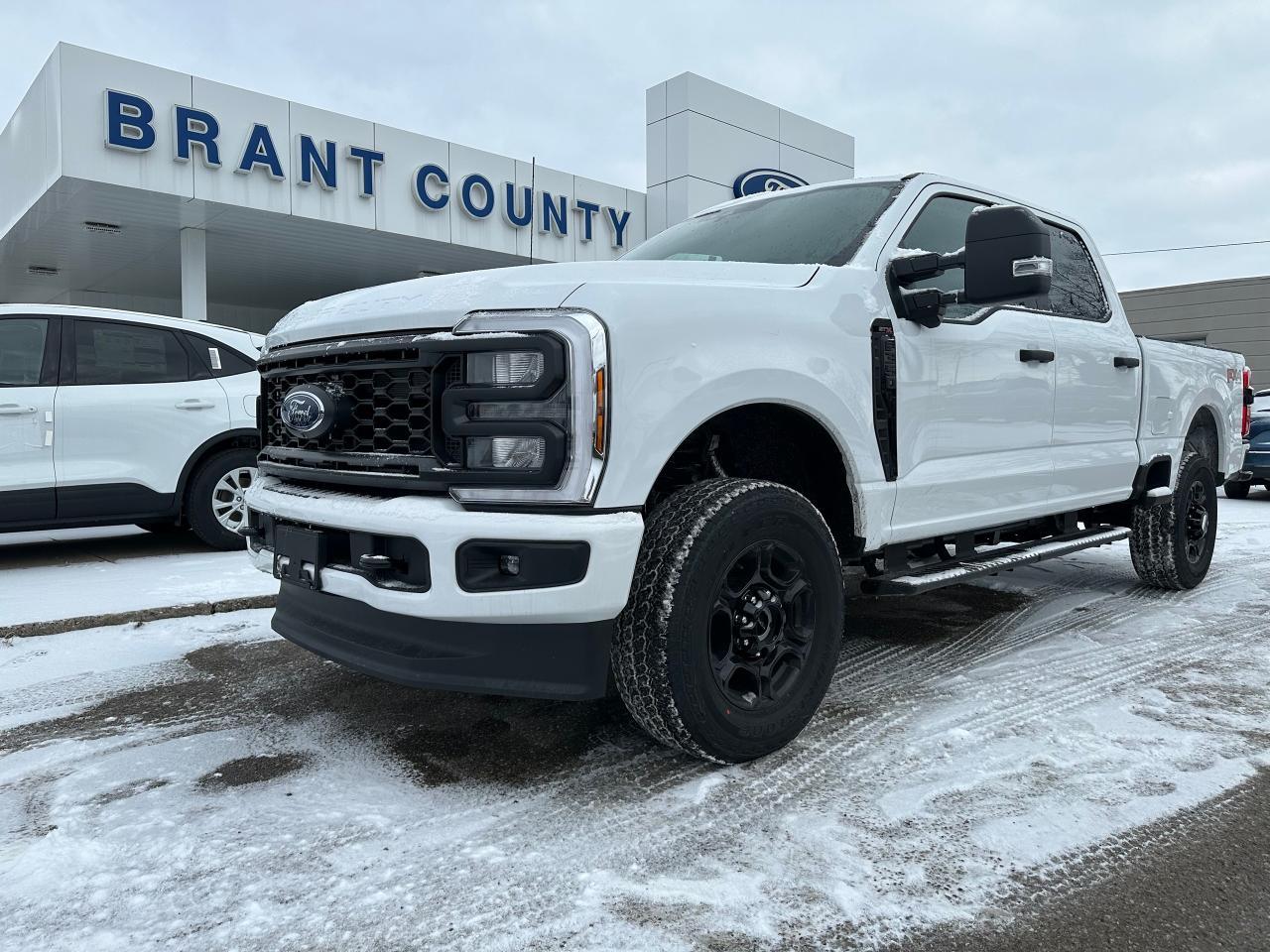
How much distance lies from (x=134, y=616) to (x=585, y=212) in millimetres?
11761

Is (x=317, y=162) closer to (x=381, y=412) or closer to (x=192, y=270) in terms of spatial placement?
(x=192, y=270)

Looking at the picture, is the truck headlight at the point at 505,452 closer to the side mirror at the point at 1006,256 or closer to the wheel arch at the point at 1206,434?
the side mirror at the point at 1006,256

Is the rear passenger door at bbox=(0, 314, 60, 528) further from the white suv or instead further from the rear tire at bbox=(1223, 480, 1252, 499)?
the rear tire at bbox=(1223, 480, 1252, 499)

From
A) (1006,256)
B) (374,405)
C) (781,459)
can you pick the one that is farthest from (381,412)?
(1006,256)

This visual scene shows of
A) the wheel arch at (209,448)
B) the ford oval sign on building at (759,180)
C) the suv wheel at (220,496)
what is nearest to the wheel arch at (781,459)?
the wheel arch at (209,448)

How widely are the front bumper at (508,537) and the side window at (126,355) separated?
4536 mm

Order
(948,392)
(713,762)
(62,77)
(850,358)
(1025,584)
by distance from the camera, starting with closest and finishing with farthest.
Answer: (713,762)
(850,358)
(948,392)
(1025,584)
(62,77)

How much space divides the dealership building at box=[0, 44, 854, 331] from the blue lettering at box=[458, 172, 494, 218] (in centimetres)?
3

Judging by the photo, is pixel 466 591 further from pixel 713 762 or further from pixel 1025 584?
pixel 1025 584

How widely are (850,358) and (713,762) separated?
131 centimetres

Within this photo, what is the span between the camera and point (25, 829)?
A: 2268 millimetres

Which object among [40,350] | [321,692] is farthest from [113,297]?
[321,692]

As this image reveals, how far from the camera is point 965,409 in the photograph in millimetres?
3438

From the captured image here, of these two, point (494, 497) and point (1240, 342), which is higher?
point (1240, 342)
